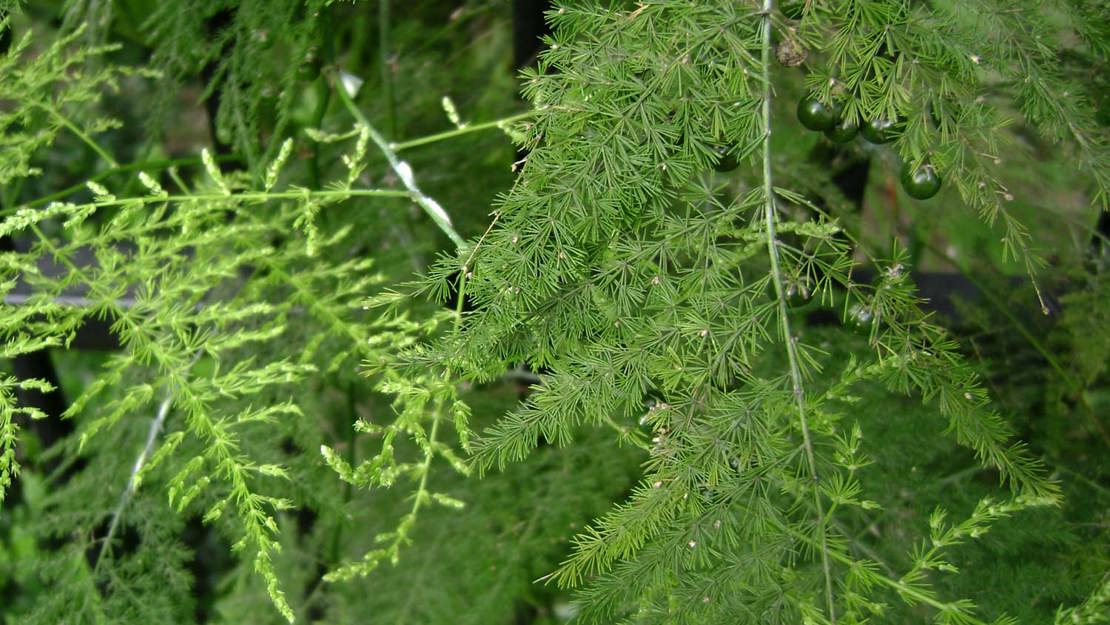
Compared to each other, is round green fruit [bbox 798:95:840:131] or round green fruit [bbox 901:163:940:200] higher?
round green fruit [bbox 798:95:840:131]

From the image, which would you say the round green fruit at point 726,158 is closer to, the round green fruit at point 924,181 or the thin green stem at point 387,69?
the round green fruit at point 924,181

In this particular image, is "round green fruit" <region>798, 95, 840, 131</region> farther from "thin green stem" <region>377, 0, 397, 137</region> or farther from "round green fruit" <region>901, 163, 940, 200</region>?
"thin green stem" <region>377, 0, 397, 137</region>

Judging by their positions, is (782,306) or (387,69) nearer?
(782,306)

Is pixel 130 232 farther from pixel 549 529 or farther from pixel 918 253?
pixel 918 253

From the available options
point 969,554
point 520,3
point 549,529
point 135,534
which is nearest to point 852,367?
point 969,554

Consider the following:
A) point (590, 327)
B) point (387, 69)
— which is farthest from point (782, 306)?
point (387, 69)

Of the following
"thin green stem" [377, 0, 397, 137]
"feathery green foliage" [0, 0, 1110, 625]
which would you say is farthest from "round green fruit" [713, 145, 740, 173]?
"thin green stem" [377, 0, 397, 137]

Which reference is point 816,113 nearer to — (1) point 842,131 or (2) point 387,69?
(1) point 842,131
